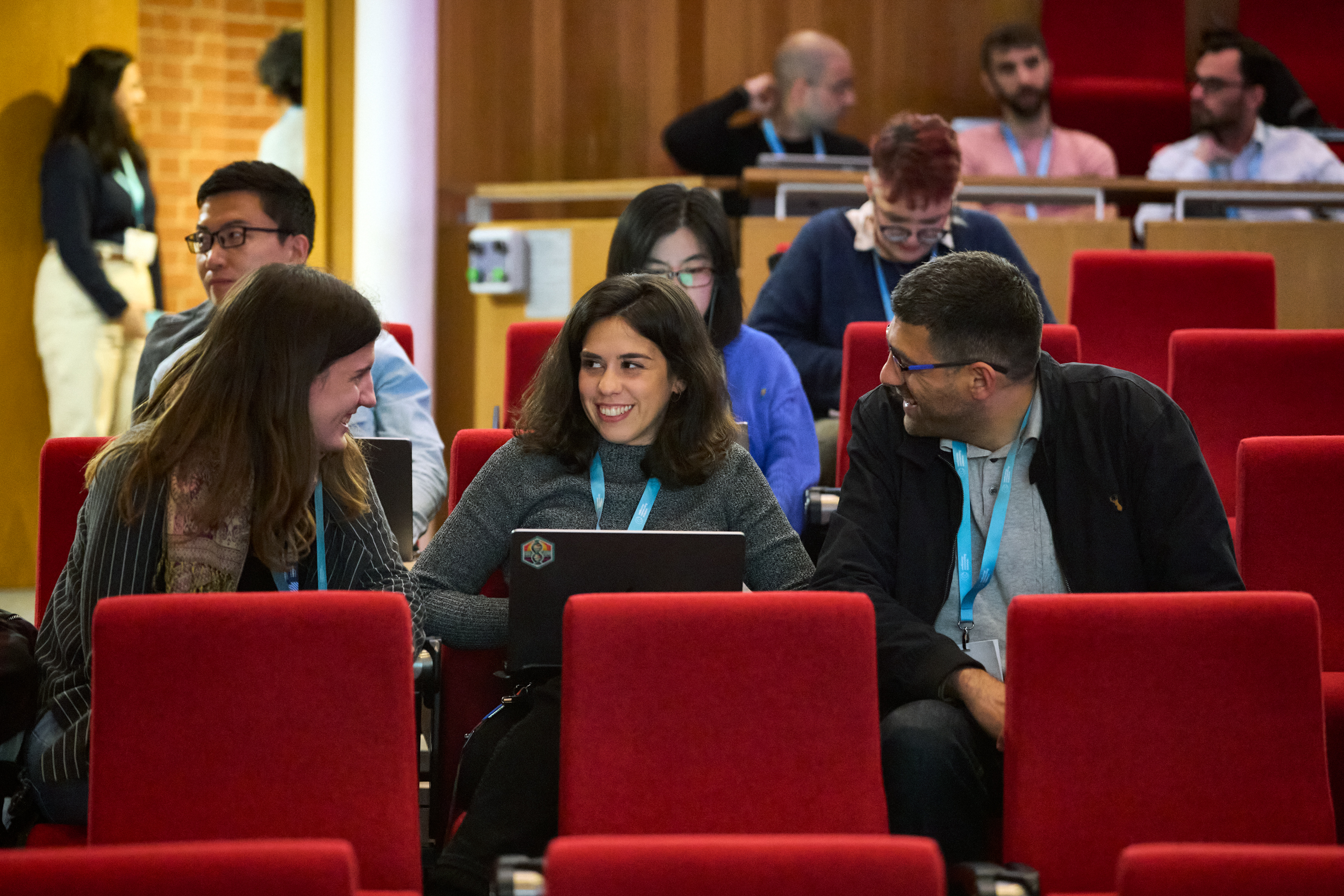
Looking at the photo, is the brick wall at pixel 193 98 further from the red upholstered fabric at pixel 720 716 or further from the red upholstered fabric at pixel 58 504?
the red upholstered fabric at pixel 720 716

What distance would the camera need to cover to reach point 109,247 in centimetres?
468

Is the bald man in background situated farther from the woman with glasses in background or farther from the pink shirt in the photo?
the woman with glasses in background

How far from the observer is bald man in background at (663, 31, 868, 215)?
5156 mm

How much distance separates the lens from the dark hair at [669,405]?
7.29 feet

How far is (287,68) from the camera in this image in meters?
5.12

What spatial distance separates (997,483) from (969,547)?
0.12m

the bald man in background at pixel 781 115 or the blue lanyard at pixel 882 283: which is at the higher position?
the bald man in background at pixel 781 115

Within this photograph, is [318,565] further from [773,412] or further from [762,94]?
[762,94]

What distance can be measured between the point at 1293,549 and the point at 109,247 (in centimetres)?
397

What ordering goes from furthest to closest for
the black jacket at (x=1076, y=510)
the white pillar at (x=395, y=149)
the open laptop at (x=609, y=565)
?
the white pillar at (x=395, y=149)
the black jacket at (x=1076, y=510)
the open laptop at (x=609, y=565)

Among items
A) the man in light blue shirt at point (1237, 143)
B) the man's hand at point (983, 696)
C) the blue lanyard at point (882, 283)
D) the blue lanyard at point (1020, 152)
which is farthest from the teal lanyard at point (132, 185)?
the man's hand at point (983, 696)

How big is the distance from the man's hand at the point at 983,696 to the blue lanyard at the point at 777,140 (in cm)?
362

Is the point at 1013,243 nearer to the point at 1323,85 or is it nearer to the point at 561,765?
the point at 561,765

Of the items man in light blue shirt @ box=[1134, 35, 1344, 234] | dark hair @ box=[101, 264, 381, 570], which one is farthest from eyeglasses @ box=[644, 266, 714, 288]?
man in light blue shirt @ box=[1134, 35, 1344, 234]
